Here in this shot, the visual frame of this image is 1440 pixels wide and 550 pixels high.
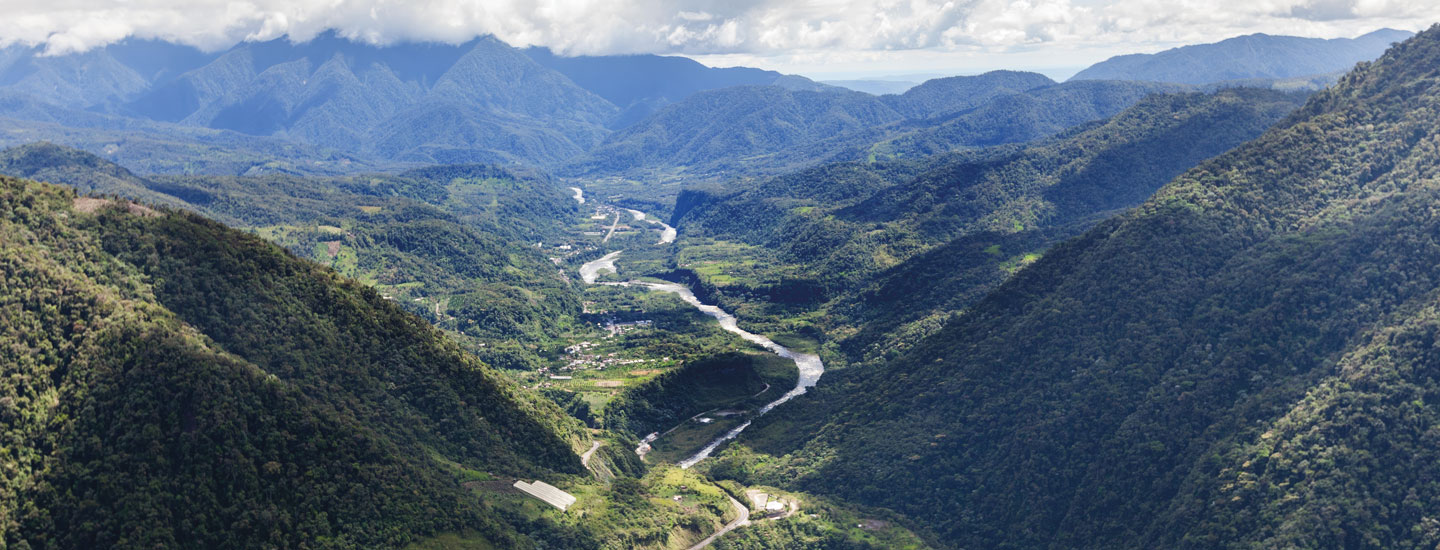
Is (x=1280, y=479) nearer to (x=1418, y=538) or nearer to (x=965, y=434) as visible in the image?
(x=1418, y=538)

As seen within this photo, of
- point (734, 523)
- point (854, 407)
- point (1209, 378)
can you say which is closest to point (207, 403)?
point (734, 523)

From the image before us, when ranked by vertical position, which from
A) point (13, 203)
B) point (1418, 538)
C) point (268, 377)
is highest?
point (13, 203)

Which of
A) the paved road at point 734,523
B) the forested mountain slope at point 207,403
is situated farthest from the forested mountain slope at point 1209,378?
the forested mountain slope at point 207,403

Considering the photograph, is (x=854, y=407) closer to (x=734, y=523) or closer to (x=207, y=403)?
(x=734, y=523)

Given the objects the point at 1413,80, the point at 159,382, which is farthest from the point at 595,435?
the point at 1413,80

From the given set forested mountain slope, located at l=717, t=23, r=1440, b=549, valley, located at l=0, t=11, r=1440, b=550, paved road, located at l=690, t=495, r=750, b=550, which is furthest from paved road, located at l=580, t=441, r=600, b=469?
forested mountain slope, located at l=717, t=23, r=1440, b=549

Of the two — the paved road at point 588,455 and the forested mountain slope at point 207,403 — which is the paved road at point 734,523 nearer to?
the paved road at point 588,455

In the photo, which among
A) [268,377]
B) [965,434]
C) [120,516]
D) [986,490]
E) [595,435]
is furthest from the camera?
[595,435]
